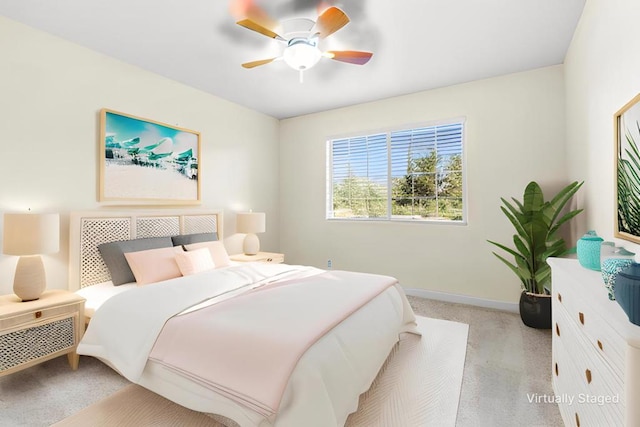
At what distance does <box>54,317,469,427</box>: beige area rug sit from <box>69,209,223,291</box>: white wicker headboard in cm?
124

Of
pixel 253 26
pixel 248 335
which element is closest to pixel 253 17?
pixel 253 26

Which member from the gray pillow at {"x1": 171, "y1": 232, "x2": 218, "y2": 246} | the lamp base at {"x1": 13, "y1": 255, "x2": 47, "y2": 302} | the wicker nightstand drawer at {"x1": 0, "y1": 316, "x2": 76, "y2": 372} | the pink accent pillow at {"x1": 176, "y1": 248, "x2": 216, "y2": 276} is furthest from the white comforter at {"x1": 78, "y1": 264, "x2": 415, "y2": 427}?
the gray pillow at {"x1": 171, "y1": 232, "x2": 218, "y2": 246}

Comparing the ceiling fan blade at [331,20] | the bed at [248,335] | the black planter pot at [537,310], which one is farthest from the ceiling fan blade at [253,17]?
the black planter pot at [537,310]

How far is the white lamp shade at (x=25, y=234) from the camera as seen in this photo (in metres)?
2.22

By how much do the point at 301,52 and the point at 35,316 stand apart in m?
2.72

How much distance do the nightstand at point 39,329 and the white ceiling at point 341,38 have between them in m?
2.20

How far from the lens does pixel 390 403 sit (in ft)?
6.34

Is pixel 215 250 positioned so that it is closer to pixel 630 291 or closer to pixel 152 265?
pixel 152 265

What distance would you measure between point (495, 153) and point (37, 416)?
458cm

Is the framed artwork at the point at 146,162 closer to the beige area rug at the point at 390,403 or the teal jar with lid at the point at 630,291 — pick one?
the beige area rug at the point at 390,403

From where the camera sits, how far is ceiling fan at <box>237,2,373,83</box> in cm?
212

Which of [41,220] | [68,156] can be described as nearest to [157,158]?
[68,156]

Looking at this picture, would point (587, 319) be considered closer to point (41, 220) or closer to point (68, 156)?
point (41, 220)

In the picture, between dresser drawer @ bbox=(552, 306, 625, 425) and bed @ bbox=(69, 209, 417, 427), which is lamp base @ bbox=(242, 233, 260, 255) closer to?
bed @ bbox=(69, 209, 417, 427)
